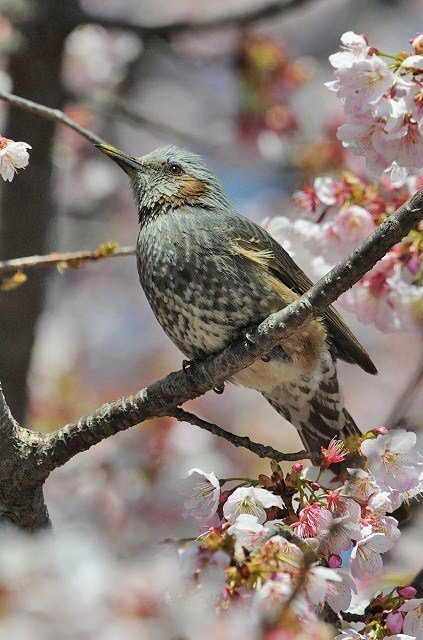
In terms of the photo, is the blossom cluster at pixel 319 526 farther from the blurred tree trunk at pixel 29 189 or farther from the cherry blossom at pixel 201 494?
the blurred tree trunk at pixel 29 189

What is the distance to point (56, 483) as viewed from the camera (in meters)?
4.36

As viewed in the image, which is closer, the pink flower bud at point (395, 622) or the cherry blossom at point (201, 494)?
the pink flower bud at point (395, 622)

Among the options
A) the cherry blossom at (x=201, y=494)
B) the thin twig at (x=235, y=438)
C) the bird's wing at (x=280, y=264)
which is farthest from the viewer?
the bird's wing at (x=280, y=264)

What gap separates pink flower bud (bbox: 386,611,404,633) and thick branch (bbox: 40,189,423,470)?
0.71 metres

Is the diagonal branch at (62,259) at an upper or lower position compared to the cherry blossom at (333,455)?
lower

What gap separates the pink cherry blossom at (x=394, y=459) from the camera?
216 centimetres

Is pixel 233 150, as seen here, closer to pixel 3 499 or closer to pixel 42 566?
pixel 3 499

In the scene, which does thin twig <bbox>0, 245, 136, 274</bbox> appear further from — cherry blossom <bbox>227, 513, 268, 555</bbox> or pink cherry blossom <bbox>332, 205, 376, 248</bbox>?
cherry blossom <bbox>227, 513, 268, 555</bbox>

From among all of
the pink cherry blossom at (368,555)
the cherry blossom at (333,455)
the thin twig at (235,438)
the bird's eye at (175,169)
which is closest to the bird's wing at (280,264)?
the bird's eye at (175,169)

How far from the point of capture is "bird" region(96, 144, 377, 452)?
9.56 feet

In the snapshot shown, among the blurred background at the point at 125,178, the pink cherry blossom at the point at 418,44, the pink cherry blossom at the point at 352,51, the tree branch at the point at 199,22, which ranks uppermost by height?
the pink cherry blossom at the point at 418,44

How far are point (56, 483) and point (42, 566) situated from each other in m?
2.97

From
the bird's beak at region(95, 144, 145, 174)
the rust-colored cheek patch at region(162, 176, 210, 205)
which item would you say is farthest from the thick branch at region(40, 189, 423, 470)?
the bird's beak at region(95, 144, 145, 174)

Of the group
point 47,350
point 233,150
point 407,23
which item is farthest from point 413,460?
point 407,23
